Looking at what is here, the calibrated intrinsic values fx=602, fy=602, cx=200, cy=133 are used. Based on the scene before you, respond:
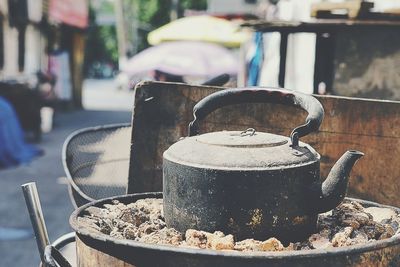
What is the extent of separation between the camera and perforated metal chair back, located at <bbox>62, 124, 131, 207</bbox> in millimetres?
3969

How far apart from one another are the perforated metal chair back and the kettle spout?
6.40ft

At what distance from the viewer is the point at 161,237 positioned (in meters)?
2.26

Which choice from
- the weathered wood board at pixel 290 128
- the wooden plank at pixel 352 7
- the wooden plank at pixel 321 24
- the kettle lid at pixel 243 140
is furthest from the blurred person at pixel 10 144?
the kettle lid at pixel 243 140

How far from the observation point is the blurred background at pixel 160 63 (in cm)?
506

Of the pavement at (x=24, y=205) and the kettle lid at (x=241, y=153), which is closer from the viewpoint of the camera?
the kettle lid at (x=241, y=153)

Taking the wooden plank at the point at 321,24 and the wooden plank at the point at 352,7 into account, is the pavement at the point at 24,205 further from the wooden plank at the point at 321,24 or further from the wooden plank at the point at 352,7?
the wooden plank at the point at 352,7

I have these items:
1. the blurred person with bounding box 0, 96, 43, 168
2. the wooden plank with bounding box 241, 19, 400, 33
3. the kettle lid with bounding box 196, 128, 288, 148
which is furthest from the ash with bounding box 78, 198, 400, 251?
the blurred person with bounding box 0, 96, 43, 168

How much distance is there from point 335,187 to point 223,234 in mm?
450

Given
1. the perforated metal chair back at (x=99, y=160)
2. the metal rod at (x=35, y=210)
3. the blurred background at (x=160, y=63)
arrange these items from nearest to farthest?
the metal rod at (x=35, y=210) < the perforated metal chair back at (x=99, y=160) < the blurred background at (x=160, y=63)

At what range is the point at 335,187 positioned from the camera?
7.31 feet

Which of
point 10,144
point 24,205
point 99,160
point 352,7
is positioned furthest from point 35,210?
point 10,144

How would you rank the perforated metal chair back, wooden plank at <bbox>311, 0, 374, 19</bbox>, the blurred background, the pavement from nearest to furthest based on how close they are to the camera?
the perforated metal chair back
wooden plank at <bbox>311, 0, 374, 19</bbox>
the blurred background
the pavement

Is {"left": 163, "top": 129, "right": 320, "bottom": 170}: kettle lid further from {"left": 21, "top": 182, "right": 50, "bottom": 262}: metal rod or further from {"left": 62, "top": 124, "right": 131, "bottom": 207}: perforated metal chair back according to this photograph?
{"left": 62, "top": 124, "right": 131, "bottom": 207}: perforated metal chair back

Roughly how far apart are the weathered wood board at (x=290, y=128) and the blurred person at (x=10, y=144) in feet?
25.1
